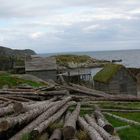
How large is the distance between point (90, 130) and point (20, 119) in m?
1.98

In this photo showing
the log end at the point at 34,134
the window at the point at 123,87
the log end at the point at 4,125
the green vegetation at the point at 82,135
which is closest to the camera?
the log end at the point at 4,125

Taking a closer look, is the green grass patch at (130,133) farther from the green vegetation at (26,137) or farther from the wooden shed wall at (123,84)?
the wooden shed wall at (123,84)

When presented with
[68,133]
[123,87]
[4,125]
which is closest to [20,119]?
[4,125]

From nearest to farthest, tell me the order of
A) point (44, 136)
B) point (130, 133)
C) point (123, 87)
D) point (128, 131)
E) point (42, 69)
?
point (44, 136), point (130, 133), point (128, 131), point (123, 87), point (42, 69)

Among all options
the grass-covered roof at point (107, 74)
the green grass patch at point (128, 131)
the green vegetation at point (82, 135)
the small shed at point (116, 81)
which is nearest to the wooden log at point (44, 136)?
the green vegetation at point (82, 135)

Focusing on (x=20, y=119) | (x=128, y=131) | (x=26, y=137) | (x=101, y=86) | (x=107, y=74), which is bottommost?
(x=101, y=86)

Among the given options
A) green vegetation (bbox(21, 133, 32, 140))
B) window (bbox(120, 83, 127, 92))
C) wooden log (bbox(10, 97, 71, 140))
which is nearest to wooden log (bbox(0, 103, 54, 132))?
wooden log (bbox(10, 97, 71, 140))

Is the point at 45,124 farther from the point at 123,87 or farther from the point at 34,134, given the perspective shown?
the point at 123,87

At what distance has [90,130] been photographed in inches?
492

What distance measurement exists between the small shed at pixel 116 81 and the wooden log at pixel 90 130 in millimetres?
29336

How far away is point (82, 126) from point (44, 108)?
211 cm

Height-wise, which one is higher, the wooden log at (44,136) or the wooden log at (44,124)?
the wooden log at (44,124)

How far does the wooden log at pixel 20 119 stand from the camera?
1100cm

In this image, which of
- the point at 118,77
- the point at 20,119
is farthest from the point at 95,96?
the point at 118,77
